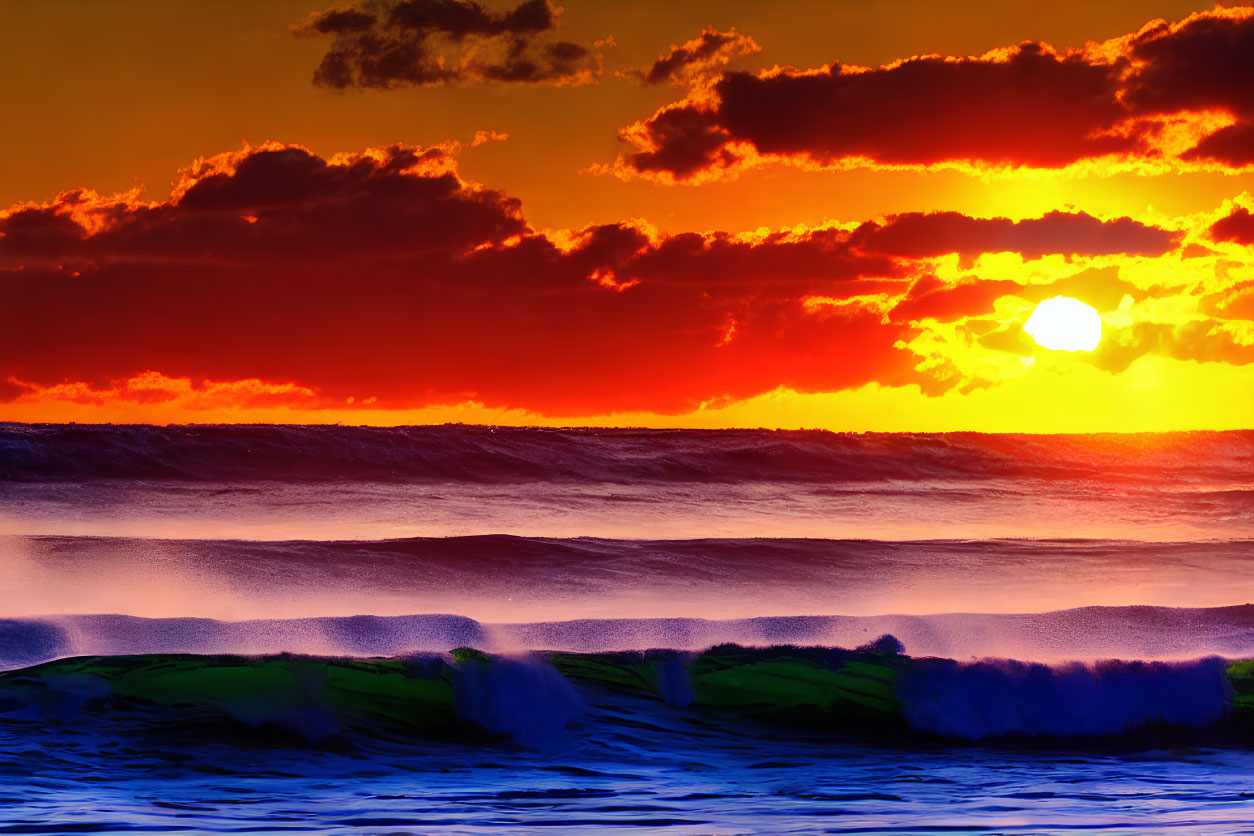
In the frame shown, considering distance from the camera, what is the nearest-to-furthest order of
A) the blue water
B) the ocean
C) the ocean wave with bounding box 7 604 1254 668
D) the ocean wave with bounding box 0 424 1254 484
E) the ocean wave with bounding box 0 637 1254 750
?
1. the blue water
2. the ocean
3. the ocean wave with bounding box 0 637 1254 750
4. the ocean wave with bounding box 7 604 1254 668
5. the ocean wave with bounding box 0 424 1254 484

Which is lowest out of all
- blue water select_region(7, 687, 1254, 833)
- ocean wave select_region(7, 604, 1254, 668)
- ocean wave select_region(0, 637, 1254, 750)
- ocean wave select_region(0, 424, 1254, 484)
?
blue water select_region(7, 687, 1254, 833)

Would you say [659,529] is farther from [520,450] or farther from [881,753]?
[881,753]

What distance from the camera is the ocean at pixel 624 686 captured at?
4.76 m

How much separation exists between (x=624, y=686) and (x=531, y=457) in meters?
18.5

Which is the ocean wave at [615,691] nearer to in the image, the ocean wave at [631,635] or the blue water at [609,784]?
the blue water at [609,784]

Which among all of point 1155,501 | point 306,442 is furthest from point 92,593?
point 1155,501

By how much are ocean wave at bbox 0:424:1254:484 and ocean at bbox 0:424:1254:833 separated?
29.9ft

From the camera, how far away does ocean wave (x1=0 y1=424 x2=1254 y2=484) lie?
896 inches

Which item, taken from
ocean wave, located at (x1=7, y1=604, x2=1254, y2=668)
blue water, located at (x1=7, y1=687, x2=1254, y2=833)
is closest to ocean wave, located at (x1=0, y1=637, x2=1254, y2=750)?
blue water, located at (x1=7, y1=687, x2=1254, y2=833)

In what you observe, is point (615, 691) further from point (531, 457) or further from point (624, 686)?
point (531, 457)

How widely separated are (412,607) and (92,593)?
92.3 inches

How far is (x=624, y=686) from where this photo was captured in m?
6.73

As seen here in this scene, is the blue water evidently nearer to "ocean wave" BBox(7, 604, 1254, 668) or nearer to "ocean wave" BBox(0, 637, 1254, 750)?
"ocean wave" BBox(0, 637, 1254, 750)

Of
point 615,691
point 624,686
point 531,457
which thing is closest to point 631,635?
point 624,686
